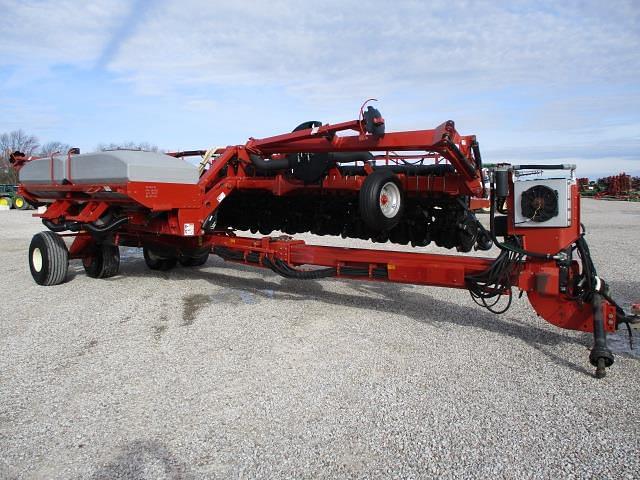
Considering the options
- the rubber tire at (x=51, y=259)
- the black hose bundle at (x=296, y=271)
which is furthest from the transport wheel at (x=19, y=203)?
the black hose bundle at (x=296, y=271)

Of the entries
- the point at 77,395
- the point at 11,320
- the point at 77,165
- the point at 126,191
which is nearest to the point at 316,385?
the point at 77,395

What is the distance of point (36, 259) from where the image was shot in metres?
7.43

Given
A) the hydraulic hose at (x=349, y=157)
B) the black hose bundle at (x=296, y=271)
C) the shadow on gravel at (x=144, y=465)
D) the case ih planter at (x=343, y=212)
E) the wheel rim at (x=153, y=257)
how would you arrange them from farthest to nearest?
the wheel rim at (x=153, y=257) < the hydraulic hose at (x=349, y=157) < the black hose bundle at (x=296, y=271) < the case ih planter at (x=343, y=212) < the shadow on gravel at (x=144, y=465)

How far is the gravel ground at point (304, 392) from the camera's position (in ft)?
9.51

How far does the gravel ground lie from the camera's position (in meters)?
2.90

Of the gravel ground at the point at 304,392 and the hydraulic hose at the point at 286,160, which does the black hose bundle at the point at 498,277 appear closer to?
the gravel ground at the point at 304,392

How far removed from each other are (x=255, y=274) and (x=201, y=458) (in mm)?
5427

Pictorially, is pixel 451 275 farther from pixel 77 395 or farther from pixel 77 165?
pixel 77 165

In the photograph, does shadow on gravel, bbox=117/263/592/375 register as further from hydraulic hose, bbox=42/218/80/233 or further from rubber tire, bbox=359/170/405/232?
hydraulic hose, bbox=42/218/80/233

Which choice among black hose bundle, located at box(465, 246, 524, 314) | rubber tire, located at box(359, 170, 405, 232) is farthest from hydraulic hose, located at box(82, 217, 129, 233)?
black hose bundle, located at box(465, 246, 524, 314)

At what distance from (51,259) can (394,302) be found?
4511 millimetres

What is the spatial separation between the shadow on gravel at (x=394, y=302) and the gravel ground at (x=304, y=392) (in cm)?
4

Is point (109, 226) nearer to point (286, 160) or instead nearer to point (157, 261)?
point (157, 261)

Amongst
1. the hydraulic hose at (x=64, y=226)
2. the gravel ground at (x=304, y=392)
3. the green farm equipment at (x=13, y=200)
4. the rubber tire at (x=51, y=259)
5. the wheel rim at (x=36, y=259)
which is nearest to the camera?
the gravel ground at (x=304, y=392)
